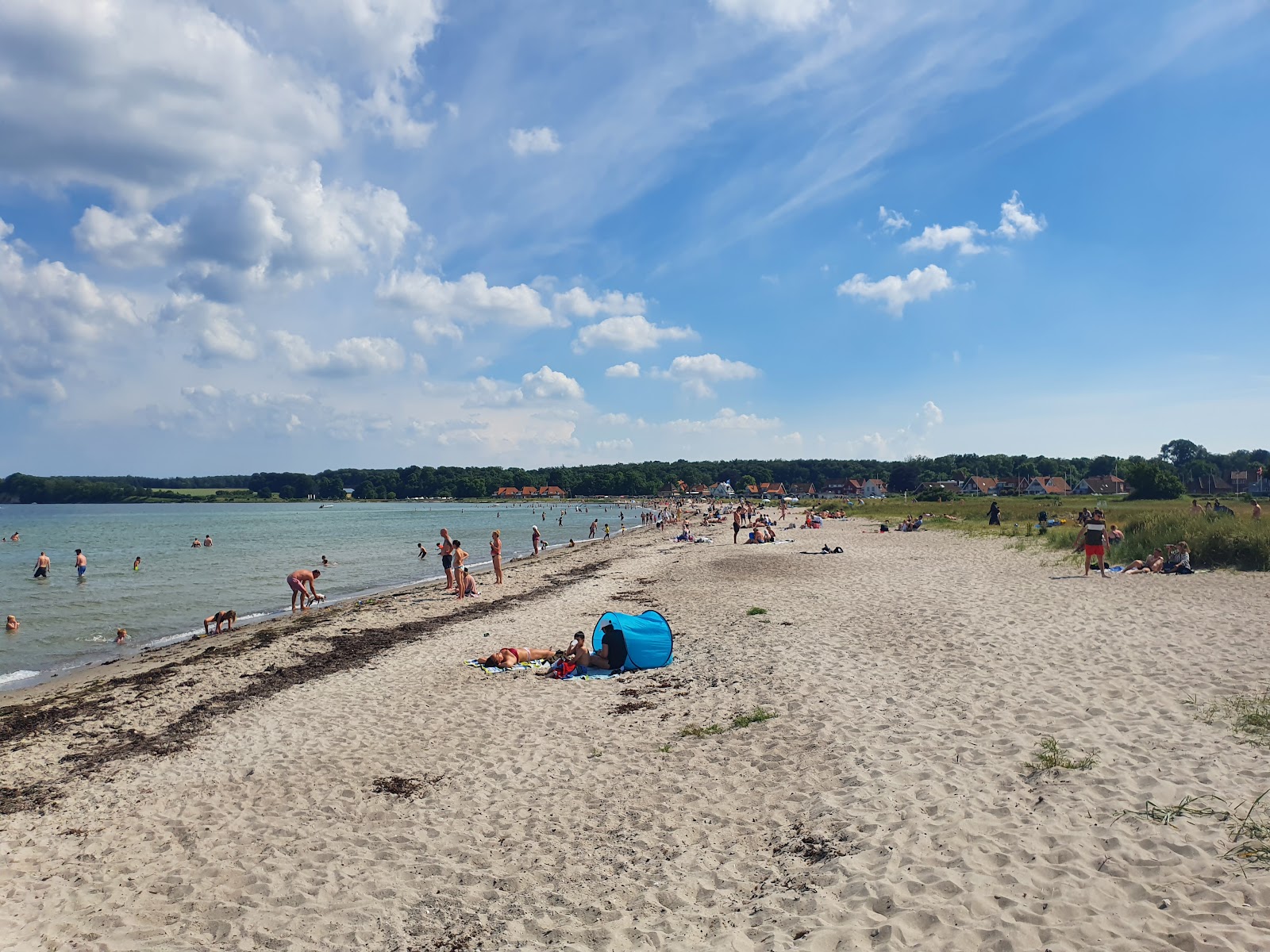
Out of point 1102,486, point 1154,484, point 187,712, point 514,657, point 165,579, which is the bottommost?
point 165,579

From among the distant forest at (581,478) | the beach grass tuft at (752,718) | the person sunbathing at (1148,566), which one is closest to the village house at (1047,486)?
the distant forest at (581,478)

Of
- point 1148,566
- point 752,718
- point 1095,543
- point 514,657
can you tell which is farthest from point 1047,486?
point 752,718

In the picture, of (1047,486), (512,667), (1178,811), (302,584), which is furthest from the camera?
(1047,486)

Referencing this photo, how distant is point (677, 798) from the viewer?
6086 millimetres

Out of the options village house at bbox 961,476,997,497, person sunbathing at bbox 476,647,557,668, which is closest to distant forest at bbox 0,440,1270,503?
village house at bbox 961,476,997,497

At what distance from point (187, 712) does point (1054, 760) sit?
433 inches

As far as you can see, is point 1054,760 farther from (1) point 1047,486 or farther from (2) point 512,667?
(1) point 1047,486

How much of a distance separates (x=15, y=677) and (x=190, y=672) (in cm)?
431

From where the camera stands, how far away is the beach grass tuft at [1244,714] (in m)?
6.05

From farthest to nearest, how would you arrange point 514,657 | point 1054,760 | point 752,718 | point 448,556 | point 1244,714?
point 448,556
point 514,657
point 752,718
point 1244,714
point 1054,760

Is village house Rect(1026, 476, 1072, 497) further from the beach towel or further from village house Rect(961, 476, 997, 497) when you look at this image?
the beach towel

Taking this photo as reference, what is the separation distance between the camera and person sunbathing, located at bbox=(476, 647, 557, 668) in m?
11.1

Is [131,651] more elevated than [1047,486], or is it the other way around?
[1047,486]

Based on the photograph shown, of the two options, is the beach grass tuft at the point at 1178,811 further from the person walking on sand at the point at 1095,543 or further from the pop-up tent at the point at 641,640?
the person walking on sand at the point at 1095,543
